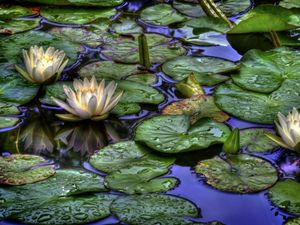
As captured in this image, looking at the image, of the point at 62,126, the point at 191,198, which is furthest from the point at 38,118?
the point at 191,198

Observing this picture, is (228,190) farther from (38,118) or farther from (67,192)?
(38,118)

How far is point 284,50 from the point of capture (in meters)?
2.99

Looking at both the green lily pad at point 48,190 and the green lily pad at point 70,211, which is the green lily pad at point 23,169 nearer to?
the green lily pad at point 48,190

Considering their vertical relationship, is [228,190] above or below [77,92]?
below

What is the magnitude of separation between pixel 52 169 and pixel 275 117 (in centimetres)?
90

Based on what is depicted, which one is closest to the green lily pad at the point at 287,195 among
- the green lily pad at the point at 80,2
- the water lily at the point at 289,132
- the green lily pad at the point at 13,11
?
the water lily at the point at 289,132

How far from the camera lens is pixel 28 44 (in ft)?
9.96

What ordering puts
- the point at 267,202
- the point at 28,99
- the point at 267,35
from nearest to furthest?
1. the point at 267,202
2. the point at 28,99
3. the point at 267,35

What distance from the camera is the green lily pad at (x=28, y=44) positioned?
294 cm

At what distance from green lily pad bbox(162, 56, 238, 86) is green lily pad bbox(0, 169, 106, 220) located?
86 centimetres

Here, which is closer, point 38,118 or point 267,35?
point 38,118

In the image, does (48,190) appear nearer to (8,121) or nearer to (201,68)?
(8,121)

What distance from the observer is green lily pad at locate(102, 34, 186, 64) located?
9.73ft

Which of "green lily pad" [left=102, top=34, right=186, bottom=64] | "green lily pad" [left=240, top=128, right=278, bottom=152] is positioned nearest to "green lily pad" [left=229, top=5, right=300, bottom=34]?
"green lily pad" [left=102, top=34, right=186, bottom=64]
